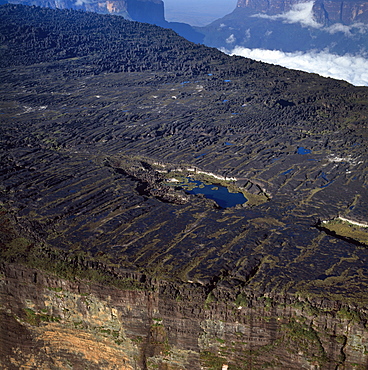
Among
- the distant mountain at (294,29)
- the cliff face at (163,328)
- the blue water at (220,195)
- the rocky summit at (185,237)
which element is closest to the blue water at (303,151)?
the rocky summit at (185,237)

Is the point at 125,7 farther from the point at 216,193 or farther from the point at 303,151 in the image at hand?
the point at 216,193

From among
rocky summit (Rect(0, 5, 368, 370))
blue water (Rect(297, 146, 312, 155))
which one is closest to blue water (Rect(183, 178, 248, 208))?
rocky summit (Rect(0, 5, 368, 370))

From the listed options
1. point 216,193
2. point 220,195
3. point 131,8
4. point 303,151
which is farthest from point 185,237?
point 131,8

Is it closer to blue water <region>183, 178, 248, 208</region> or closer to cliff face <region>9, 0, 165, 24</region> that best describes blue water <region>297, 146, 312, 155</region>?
blue water <region>183, 178, 248, 208</region>

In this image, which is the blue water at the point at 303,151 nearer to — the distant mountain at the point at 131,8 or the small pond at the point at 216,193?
the small pond at the point at 216,193

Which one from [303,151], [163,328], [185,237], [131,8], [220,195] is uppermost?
[131,8]

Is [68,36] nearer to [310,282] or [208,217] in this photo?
[208,217]
